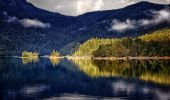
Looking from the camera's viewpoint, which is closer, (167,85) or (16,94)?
(16,94)

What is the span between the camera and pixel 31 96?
84938 mm

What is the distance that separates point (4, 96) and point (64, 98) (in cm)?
1389

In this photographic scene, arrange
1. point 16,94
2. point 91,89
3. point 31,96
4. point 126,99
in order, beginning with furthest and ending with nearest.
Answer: point 91,89 < point 16,94 < point 31,96 < point 126,99

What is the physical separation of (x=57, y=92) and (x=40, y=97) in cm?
1031

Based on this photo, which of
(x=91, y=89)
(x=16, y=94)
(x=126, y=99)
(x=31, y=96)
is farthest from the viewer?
(x=91, y=89)

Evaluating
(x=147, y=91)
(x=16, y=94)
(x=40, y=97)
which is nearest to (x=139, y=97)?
(x=147, y=91)

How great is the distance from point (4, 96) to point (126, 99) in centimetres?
2621

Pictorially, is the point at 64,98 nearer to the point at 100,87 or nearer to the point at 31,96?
the point at 31,96

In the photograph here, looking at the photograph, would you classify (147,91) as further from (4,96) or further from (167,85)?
(4,96)

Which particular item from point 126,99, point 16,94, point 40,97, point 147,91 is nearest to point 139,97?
point 126,99

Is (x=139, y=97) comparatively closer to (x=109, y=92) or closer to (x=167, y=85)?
(x=109, y=92)

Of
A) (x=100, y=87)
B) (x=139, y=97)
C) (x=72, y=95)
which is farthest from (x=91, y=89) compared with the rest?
(x=139, y=97)

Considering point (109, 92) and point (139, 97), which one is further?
point (109, 92)

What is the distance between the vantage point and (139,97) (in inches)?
3182
